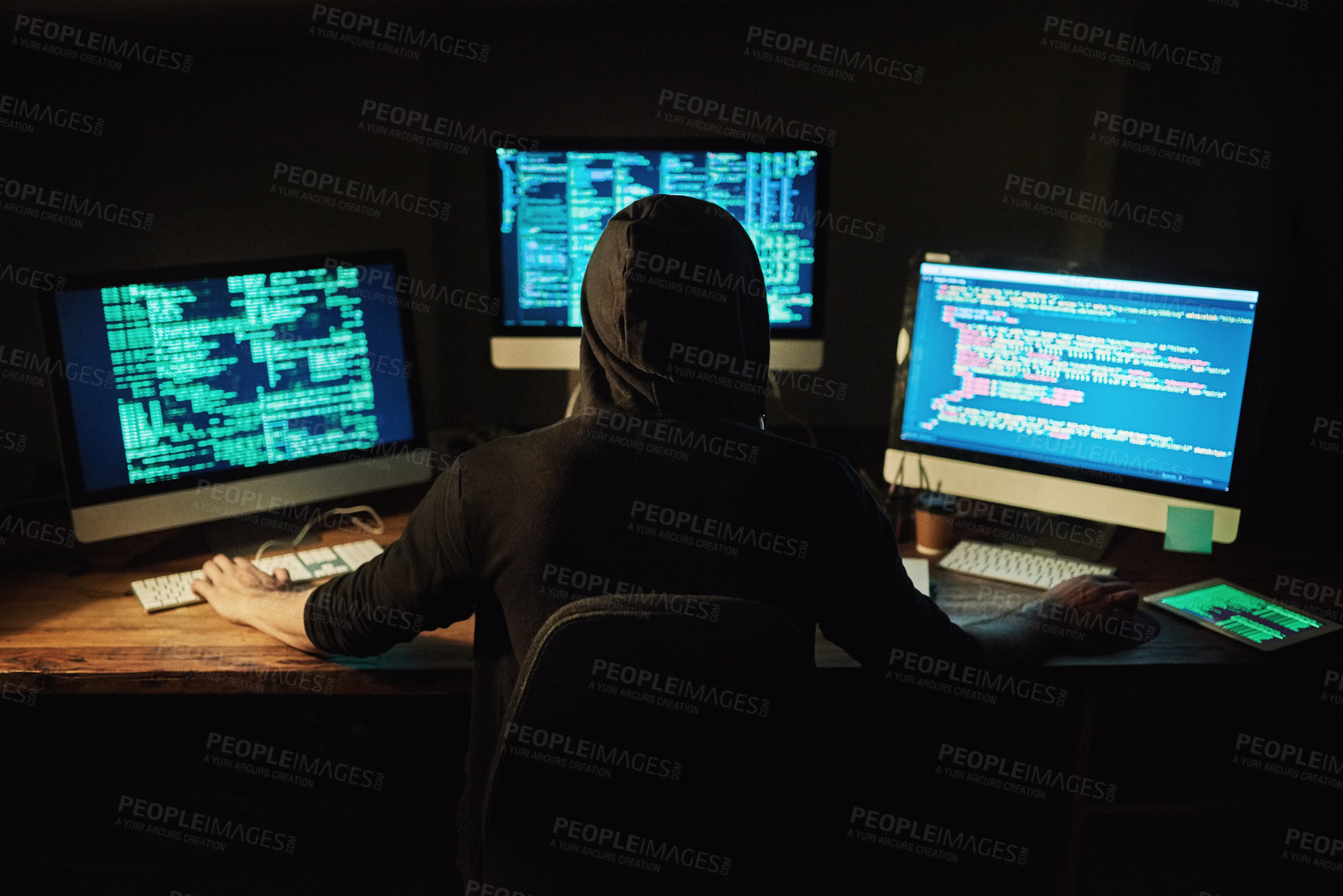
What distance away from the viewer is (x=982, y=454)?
1913 millimetres

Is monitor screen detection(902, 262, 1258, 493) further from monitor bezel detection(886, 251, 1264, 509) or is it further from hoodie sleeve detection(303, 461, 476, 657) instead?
hoodie sleeve detection(303, 461, 476, 657)

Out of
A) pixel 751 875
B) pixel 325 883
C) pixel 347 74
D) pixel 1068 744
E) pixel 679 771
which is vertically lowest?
pixel 325 883

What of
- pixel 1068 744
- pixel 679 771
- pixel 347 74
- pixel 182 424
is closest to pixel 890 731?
pixel 1068 744

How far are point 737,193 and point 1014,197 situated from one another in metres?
0.74

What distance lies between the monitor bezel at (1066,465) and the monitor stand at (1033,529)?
0.42 ft

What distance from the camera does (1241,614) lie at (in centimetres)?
160

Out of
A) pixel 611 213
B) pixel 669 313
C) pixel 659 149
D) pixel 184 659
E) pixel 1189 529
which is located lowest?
pixel 184 659

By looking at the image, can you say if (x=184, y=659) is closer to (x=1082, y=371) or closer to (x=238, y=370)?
(x=238, y=370)

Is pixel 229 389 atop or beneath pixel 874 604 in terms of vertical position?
atop

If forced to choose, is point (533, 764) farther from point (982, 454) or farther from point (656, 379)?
point (982, 454)

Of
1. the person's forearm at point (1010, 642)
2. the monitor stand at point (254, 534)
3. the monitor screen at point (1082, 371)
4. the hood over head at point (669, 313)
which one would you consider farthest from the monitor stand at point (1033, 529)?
the monitor stand at point (254, 534)

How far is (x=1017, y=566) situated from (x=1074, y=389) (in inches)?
12.9

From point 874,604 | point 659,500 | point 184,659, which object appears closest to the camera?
point 659,500

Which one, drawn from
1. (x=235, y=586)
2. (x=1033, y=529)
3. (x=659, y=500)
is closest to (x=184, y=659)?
(x=235, y=586)
